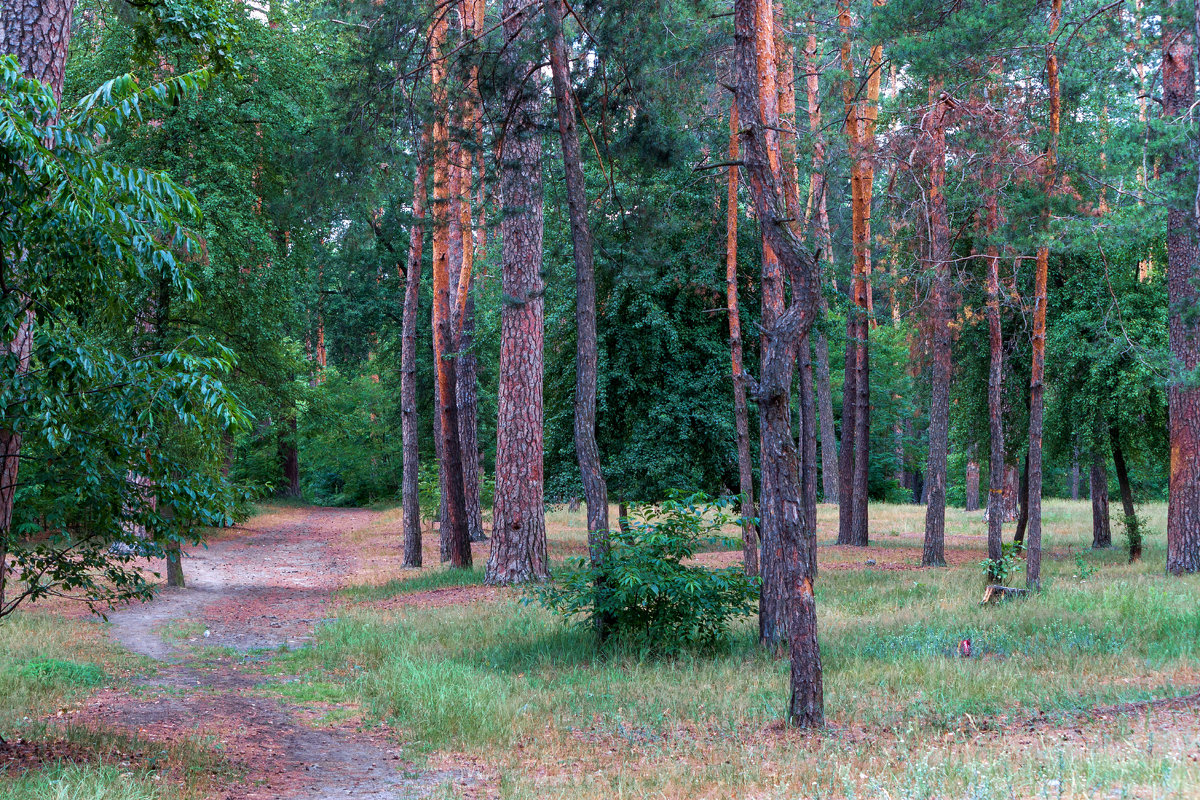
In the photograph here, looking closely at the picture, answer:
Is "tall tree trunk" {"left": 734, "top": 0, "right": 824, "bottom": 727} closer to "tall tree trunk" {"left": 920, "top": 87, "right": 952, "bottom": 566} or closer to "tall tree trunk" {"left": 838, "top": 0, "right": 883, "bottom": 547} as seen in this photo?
"tall tree trunk" {"left": 920, "top": 87, "right": 952, "bottom": 566}

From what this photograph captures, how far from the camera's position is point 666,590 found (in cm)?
1002

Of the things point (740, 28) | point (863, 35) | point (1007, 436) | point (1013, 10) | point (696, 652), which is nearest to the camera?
point (740, 28)

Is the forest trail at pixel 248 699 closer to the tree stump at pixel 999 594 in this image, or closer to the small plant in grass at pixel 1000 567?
the tree stump at pixel 999 594

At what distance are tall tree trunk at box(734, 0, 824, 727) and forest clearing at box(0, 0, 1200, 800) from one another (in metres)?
0.04

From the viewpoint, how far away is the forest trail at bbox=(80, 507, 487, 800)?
659 centimetres

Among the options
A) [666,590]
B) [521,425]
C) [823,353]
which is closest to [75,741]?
[666,590]

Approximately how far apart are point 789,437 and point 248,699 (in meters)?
6.15

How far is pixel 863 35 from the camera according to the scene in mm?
15727

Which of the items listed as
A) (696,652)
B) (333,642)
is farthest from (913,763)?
(333,642)

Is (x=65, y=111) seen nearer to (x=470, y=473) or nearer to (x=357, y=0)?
(x=357, y=0)

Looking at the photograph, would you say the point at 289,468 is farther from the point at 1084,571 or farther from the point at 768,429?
the point at 768,429

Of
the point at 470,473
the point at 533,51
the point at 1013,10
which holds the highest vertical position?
the point at 1013,10

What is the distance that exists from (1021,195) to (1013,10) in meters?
2.82

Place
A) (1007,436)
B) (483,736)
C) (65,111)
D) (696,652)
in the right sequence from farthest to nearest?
1. (1007,436)
2. (696,652)
3. (483,736)
4. (65,111)
